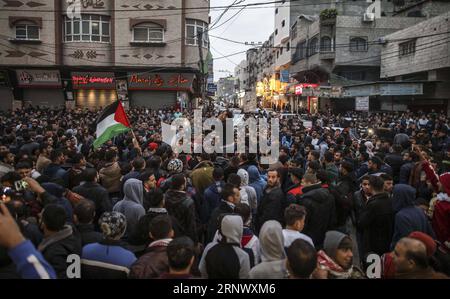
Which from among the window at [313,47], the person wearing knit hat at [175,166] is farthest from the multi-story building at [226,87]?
the person wearing knit hat at [175,166]

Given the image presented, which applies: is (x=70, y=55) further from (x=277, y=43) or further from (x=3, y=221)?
(x=277, y=43)

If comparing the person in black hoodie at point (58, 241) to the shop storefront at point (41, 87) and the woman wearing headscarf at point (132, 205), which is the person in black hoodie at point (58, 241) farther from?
the shop storefront at point (41, 87)

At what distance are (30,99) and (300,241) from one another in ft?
112

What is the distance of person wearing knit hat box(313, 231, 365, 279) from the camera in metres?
3.36

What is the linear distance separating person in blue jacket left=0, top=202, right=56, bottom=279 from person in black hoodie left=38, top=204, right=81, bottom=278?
1.09m

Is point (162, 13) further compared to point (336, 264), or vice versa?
point (162, 13)

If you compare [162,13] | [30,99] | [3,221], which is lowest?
[3,221]

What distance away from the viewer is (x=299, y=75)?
4841 centimetres

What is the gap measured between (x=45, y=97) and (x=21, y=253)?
109ft

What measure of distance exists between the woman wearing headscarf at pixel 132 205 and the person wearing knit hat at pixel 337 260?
2.55 m

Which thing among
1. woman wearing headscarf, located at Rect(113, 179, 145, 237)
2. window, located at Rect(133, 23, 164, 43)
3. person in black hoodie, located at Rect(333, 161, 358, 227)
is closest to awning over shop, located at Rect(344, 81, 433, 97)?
window, located at Rect(133, 23, 164, 43)

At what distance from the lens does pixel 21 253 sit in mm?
2408

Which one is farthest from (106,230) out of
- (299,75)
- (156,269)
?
(299,75)

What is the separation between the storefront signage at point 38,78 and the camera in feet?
102
